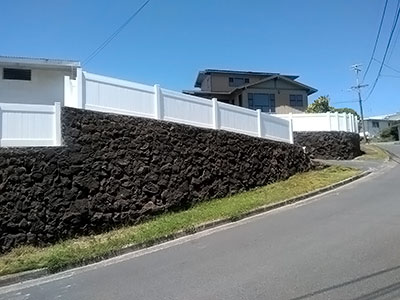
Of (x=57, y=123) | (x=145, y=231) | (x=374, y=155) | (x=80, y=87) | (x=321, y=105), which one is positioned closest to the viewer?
(x=145, y=231)

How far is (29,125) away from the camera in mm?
9602

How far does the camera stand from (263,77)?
46312 millimetres

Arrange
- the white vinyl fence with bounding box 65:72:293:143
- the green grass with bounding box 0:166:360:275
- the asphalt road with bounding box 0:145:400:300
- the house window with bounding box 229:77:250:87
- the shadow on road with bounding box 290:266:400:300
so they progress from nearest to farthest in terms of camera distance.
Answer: the shadow on road with bounding box 290:266:400:300
the asphalt road with bounding box 0:145:400:300
the green grass with bounding box 0:166:360:275
the white vinyl fence with bounding box 65:72:293:143
the house window with bounding box 229:77:250:87

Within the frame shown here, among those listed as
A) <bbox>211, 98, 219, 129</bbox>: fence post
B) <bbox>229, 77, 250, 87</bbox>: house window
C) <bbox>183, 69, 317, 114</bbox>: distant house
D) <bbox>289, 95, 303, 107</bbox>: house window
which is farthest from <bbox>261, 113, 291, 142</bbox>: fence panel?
<bbox>229, 77, 250, 87</bbox>: house window

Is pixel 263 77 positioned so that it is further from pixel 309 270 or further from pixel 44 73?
pixel 309 270

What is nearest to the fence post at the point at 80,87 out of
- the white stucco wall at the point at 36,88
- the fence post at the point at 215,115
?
the fence post at the point at 215,115

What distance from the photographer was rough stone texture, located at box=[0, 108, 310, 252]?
9.19 m

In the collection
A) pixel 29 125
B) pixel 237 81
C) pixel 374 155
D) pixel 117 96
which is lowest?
pixel 374 155

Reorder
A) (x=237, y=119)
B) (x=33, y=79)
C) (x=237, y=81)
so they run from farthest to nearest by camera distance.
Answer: (x=237, y=81) < (x=33, y=79) < (x=237, y=119)

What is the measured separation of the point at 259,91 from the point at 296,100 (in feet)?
13.5

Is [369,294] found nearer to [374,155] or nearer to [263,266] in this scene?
[263,266]

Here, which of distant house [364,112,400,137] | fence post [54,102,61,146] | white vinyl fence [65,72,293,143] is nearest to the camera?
fence post [54,102,61,146]

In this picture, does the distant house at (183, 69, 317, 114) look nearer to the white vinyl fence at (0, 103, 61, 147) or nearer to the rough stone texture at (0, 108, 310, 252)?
the rough stone texture at (0, 108, 310, 252)

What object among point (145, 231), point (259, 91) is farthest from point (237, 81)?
point (145, 231)
